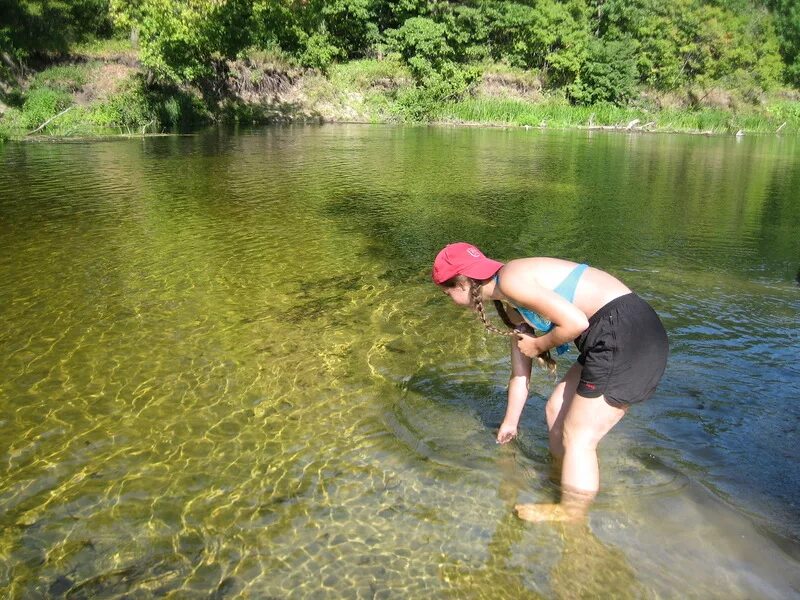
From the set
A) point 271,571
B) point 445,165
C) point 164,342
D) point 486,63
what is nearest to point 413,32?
point 486,63

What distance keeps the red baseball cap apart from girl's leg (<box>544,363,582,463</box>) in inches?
38.0

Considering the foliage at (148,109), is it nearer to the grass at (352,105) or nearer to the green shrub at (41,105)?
the grass at (352,105)

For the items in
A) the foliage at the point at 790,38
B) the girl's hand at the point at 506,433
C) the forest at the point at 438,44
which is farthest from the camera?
the foliage at the point at 790,38

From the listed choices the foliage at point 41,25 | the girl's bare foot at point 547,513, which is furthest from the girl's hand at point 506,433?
the foliage at point 41,25

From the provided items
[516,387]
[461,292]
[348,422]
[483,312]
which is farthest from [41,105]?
[483,312]

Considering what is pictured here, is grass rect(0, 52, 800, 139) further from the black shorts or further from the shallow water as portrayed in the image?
the black shorts

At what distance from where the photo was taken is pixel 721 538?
3.59 m

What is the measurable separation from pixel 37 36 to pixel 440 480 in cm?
4184

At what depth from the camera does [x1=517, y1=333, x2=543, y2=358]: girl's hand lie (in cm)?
344

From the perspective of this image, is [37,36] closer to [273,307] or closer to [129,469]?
[273,307]

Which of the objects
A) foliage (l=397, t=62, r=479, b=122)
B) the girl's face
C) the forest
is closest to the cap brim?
the girl's face

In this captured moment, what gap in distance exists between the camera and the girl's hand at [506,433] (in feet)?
14.2

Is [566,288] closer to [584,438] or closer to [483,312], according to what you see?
[483,312]

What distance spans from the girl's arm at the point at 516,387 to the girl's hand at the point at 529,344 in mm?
356
